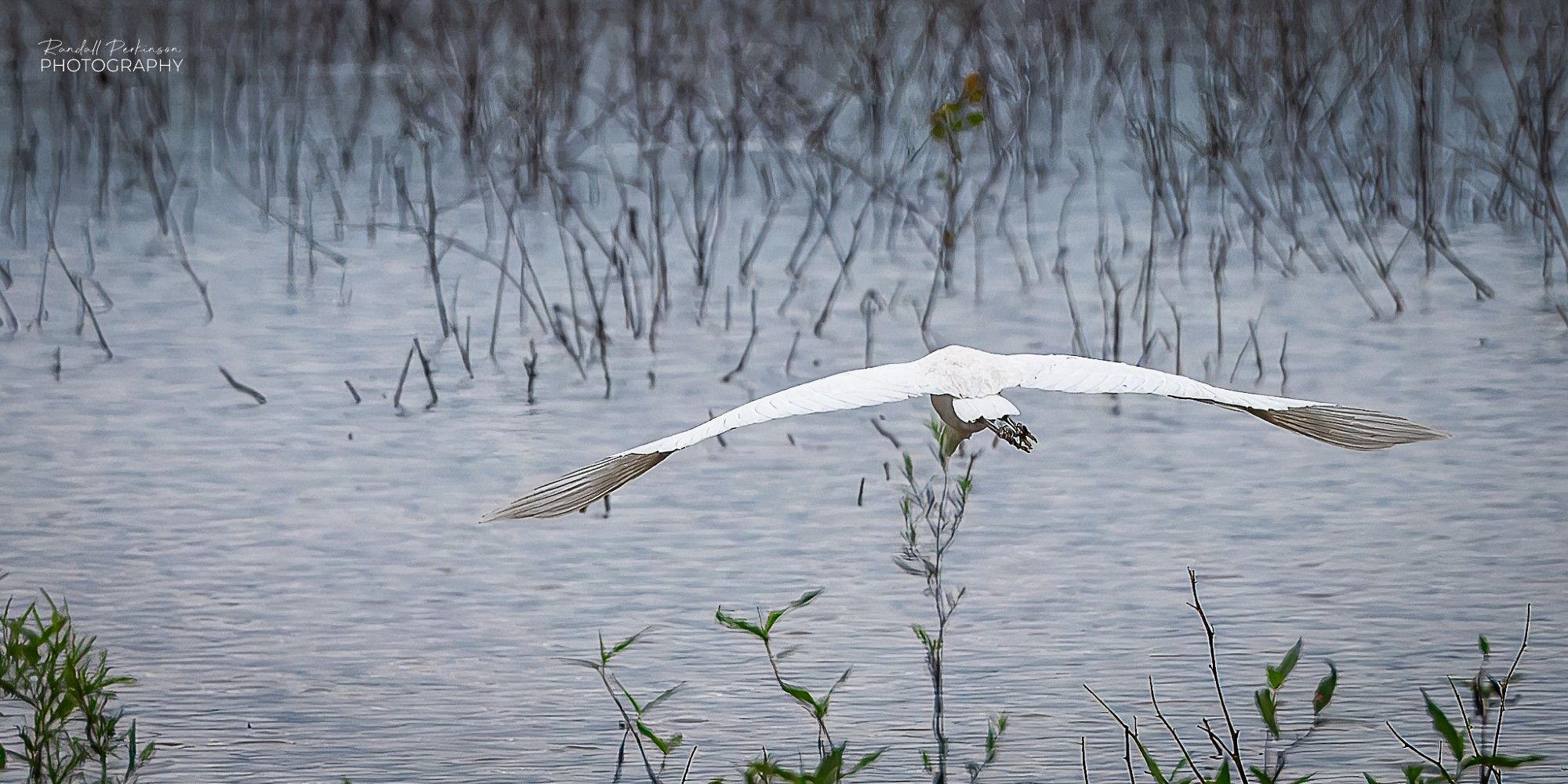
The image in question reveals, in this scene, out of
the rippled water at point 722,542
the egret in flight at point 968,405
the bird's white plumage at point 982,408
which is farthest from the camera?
the rippled water at point 722,542

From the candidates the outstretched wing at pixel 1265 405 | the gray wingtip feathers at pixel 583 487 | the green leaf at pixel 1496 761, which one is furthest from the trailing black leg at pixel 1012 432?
the green leaf at pixel 1496 761

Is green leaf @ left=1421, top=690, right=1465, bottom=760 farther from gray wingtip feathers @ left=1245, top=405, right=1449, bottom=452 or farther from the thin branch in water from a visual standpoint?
the thin branch in water

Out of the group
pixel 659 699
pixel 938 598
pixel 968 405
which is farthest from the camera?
pixel 968 405

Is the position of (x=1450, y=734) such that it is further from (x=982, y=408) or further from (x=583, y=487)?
(x=583, y=487)

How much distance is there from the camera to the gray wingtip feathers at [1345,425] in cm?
281

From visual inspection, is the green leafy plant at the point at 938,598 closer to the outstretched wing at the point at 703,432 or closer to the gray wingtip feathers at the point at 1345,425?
the outstretched wing at the point at 703,432

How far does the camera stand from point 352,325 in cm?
582

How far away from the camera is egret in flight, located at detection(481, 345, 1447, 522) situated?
2.72 meters

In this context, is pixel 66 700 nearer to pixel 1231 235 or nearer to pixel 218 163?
pixel 1231 235

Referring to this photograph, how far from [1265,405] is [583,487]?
854mm

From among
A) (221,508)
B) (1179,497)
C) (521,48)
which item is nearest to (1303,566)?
(1179,497)

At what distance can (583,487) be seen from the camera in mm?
2777

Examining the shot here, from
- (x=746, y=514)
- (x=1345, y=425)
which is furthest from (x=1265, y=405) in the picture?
(x=746, y=514)
